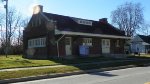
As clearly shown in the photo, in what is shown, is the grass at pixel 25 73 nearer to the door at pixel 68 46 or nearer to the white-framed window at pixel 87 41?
the door at pixel 68 46

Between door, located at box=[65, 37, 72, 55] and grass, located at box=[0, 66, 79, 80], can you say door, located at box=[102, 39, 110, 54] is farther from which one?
grass, located at box=[0, 66, 79, 80]

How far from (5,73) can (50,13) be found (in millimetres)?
19670

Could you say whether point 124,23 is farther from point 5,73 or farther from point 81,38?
point 5,73

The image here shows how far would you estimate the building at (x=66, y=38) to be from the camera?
3306 cm

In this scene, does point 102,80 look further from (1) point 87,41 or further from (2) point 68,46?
(1) point 87,41

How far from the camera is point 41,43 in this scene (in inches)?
1405

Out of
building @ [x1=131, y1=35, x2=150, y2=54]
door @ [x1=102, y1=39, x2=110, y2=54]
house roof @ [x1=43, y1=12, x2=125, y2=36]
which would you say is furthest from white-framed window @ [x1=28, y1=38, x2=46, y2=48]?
building @ [x1=131, y1=35, x2=150, y2=54]

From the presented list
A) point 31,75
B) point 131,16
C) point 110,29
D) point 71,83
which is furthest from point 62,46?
point 131,16

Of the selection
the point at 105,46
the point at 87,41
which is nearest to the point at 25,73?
the point at 87,41

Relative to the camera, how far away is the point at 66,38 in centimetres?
3362


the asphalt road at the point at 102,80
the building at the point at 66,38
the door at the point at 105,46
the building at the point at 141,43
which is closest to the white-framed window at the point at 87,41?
the building at the point at 66,38

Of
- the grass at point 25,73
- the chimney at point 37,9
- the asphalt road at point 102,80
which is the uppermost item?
the chimney at point 37,9

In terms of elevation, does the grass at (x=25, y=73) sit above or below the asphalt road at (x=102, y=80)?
Answer: above

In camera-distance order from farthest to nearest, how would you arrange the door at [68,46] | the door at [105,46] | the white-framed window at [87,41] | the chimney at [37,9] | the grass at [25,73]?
the door at [105,46] → the chimney at [37,9] → the white-framed window at [87,41] → the door at [68,46] → the grass at [25,73]
